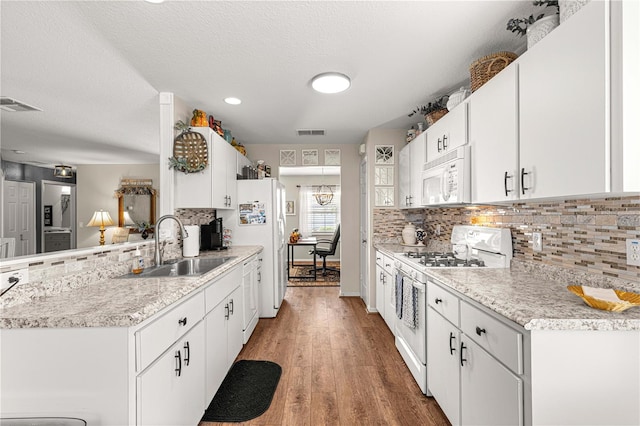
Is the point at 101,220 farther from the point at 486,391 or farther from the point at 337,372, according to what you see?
the point at 486,391

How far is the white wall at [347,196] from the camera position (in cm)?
480

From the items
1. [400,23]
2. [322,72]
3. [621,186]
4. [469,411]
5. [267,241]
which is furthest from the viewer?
[267,241]

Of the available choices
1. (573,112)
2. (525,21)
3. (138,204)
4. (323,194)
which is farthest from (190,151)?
(323,194)

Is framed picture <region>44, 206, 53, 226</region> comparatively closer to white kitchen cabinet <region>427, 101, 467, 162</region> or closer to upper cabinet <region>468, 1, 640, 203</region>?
white kitchen cabinet <region>427, 101, 467, 162</region>

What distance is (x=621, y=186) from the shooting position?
1097 millimetres

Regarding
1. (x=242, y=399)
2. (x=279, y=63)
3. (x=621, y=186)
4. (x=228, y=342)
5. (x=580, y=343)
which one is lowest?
(x=242, y=399)

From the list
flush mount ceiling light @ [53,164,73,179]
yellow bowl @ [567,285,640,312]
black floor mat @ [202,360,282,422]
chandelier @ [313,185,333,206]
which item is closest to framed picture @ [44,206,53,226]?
flush mount ceiling light @ [53,164,73,179]

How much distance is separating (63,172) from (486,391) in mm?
4951

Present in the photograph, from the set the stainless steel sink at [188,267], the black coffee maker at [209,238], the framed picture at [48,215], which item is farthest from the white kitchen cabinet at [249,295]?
the framed picture at [48,215]

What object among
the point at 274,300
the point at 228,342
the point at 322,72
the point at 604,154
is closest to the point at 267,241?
the point at 274,300

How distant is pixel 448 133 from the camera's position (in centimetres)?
250

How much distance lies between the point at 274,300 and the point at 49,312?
281cm

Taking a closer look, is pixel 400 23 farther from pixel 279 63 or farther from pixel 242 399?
pixel 242 399

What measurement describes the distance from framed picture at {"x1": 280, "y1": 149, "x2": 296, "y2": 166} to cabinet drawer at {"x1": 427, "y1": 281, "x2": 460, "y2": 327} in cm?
320
